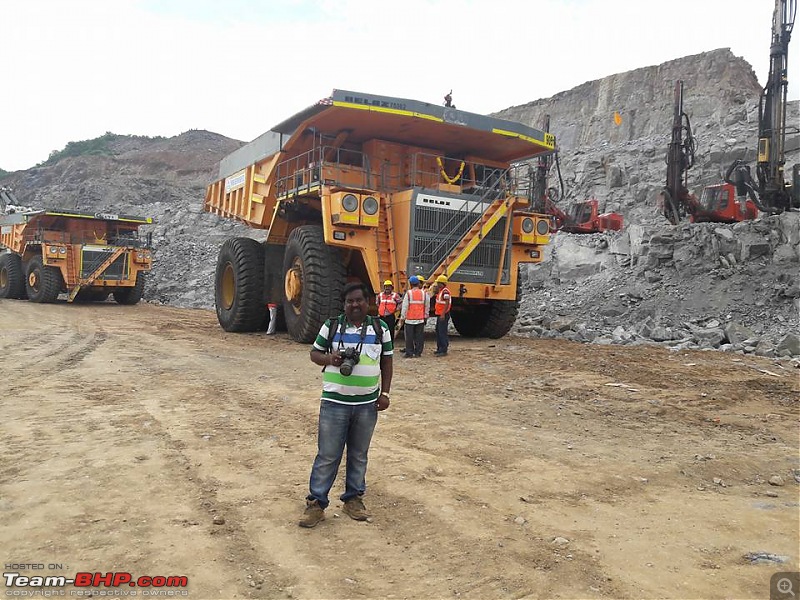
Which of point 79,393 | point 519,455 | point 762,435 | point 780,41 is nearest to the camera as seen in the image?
point 519,455

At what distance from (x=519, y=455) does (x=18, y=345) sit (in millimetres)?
8517

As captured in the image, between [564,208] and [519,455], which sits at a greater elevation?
[564,208]

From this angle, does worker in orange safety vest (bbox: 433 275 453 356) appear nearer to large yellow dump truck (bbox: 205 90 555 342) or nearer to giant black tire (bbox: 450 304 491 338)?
large yellow dump truck (bbox: 205 90 555 342)

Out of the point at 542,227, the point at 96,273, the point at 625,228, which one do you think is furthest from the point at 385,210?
the point at 625,228

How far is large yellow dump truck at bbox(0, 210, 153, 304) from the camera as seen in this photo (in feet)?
67.2

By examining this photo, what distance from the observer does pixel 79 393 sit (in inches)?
247

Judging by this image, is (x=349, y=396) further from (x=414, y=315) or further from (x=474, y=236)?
(x=474, y=236)

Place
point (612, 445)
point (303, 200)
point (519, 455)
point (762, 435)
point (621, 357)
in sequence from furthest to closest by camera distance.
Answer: point (303, 200), point (621, 357), point (762, 435), point (612, 445), point (519, 455)

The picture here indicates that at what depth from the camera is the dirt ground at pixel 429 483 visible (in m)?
2.80

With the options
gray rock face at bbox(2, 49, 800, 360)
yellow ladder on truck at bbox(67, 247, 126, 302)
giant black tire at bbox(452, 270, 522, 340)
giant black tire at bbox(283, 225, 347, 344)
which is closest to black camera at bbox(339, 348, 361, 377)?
giant black tire at bbox(283, 225, 347, 344)

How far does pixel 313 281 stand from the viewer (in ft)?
31.4

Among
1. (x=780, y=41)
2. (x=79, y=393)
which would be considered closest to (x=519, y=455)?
(x=79, y=393)

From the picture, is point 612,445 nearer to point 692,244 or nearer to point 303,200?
point 303,200

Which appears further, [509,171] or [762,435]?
[509,171]
